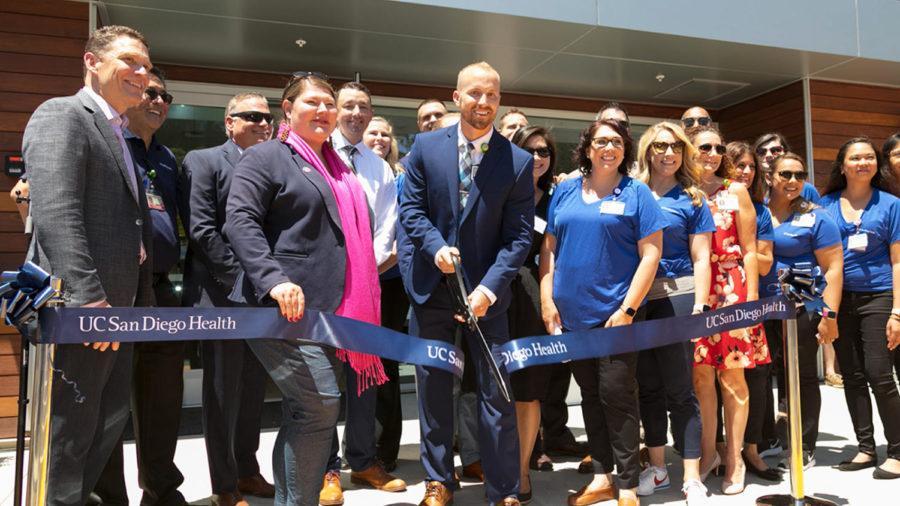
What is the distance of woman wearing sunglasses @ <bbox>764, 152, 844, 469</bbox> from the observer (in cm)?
410

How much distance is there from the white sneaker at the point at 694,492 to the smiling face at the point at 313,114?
96.0 inches

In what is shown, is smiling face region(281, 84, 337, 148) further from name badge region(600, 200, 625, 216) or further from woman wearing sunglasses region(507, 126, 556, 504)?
name badge region(600, 200, 625, 216)

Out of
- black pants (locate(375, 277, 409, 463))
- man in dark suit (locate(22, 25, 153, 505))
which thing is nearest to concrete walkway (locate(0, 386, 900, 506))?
black pants (locate(375, 277, 409, 463))

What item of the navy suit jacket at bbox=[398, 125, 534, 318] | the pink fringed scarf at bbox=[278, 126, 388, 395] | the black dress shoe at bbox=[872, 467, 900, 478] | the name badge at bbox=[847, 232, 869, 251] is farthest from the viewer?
the name badge at bbox=[847, 232, 869, 251]

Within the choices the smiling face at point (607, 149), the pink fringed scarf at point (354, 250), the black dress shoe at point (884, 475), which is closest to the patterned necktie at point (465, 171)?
the pink fringed scarf at point (354, 250)

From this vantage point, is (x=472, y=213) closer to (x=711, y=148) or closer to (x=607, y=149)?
(x=607, y=149)

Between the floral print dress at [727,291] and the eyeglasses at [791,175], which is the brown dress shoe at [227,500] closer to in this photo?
the floral print dress at [727,291]

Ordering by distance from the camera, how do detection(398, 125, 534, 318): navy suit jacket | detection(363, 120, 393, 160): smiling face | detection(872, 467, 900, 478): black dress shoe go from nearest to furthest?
detection(398, 125, 534, 318): navy suit jacket, detection(872, 467, 900, 478): black dress shoe, detection(363, 120, 393, 160): smiling face

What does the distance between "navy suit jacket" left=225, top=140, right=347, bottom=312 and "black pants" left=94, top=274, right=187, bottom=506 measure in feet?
3.02

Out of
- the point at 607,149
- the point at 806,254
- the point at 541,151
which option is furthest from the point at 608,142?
the point at 806,254

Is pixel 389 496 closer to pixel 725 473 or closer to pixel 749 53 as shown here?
pixel 725 473

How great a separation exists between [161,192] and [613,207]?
7.11ft

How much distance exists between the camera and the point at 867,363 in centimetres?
410

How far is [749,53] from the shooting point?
637 centimetres
